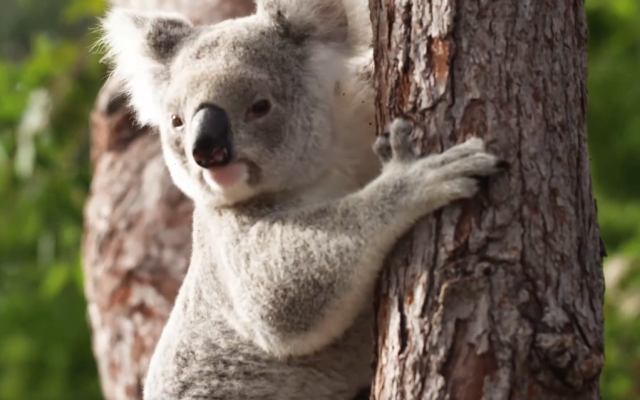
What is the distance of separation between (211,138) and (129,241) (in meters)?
3.07

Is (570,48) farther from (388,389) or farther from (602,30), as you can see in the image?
(602,30)

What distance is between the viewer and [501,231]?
2.39 meters

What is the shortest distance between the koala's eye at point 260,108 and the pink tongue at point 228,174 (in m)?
0.19

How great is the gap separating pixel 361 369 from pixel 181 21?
1523 mm

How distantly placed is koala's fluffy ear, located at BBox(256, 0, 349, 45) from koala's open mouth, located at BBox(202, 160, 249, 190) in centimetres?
58

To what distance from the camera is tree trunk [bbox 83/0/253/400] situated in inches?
227

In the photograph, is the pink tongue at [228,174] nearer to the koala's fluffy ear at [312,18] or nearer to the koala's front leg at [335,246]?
the koala's front leg at [335,246]

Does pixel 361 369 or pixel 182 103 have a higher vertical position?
pixel 182 103

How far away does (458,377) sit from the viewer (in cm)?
235

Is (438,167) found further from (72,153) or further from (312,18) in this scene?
(72,153)

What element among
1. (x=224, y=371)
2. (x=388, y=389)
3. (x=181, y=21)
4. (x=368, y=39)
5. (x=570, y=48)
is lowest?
(x=388, y=389)

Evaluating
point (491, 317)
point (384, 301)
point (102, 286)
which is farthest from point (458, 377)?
point (102, 286)

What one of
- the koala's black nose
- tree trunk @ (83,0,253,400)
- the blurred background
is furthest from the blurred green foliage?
the koala's black nose

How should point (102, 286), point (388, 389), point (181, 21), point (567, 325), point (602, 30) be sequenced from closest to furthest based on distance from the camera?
point (567, 325)
point (388, 389)
point (181, 21)
point (102, 286)
point (602, 30)
